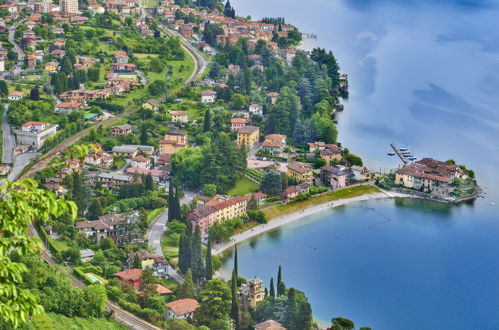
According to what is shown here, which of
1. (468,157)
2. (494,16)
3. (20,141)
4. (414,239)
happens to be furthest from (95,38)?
(494,16)

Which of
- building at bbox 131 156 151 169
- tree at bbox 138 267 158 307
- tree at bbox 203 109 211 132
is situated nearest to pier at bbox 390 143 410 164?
tree at bbox 203 109 211 132

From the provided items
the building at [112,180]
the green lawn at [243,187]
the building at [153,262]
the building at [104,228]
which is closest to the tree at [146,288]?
the building at [153,262]

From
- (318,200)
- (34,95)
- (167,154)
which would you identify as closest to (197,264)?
(318,200)

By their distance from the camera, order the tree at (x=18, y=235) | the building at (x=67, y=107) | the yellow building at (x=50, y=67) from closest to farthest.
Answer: the tree at (x=18, y=235)
the building at (x=67, y=107)
the yellow building at (x=50, y=67)

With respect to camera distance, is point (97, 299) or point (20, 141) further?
point (20, 141)

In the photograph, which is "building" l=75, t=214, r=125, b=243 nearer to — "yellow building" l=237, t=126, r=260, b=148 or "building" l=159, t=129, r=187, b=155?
"building" l=159, t=129, r=187, b=155

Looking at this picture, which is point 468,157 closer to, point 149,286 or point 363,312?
point 363,312

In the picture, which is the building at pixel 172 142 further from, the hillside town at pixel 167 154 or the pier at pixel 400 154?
the pier at pixel 400 154
